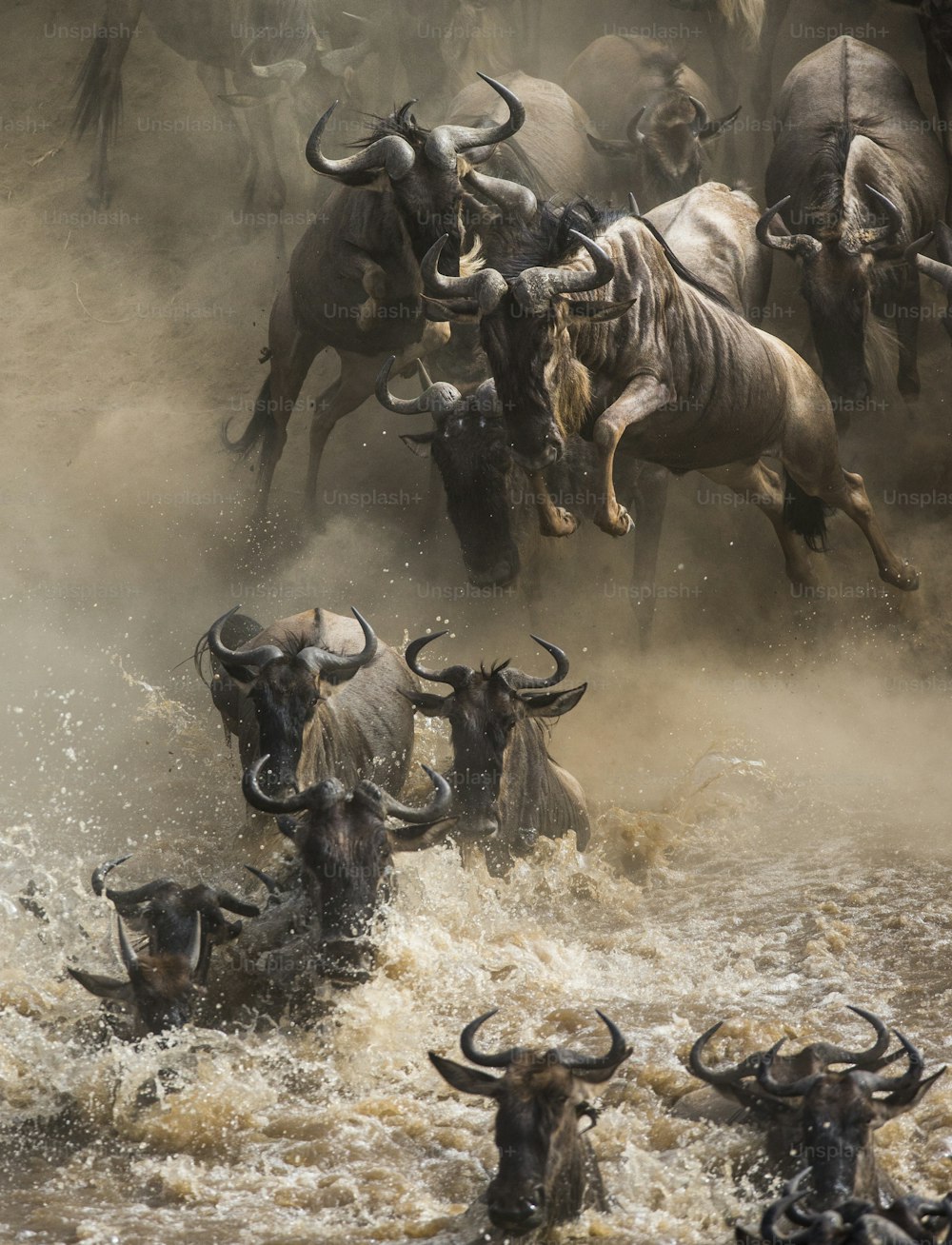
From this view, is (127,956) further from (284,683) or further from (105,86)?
(105,86)

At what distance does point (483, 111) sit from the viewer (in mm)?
11922

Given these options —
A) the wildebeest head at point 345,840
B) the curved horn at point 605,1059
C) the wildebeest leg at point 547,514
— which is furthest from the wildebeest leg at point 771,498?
the curved horn at point 605,1059

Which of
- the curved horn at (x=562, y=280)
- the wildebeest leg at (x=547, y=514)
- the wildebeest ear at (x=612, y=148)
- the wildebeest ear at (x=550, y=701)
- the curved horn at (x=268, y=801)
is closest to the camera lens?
the curved horn at (x=268, y=801)

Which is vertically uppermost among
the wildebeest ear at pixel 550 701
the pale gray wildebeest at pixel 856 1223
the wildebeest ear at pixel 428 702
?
the pale gray wildebeest at pixel 856 1223

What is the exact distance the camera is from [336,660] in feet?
26.7

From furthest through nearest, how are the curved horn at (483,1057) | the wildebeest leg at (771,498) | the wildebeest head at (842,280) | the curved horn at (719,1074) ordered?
the wildebeest leg at (771,498), the wildebeest head at (842,280), the curved horn at (719,1074), the curved horn at (483,1057)

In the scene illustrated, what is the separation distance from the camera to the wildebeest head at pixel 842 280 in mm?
10164

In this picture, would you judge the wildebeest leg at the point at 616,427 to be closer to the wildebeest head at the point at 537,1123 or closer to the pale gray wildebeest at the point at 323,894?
the pale gray wildebeest at the point at 323,894

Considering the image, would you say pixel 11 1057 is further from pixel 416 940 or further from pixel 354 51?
pixel 354 51

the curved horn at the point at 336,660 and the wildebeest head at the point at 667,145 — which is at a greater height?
the wildebeest head at the point at 667,145

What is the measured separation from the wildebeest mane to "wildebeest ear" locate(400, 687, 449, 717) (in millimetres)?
2811

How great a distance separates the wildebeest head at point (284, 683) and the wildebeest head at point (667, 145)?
5.50 meters

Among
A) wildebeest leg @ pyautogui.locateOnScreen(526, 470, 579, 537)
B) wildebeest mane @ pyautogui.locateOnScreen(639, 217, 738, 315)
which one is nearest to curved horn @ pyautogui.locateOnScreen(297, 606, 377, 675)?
wildebeest leg @ pyautogui.locateOnScreen(526, 470, 579, 537)

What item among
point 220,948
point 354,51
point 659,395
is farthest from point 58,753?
point 354,51
